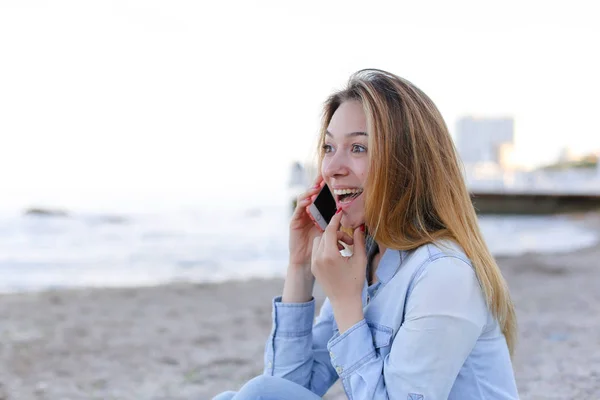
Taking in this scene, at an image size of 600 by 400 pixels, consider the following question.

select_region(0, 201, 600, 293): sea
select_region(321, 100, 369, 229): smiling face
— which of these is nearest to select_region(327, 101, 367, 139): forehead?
select_region(321, 100, 369, 229): smiling face

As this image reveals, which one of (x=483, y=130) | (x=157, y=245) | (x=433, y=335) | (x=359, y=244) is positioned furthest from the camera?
(x=483, y=130)

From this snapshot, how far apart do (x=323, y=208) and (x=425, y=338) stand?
2.18 feet

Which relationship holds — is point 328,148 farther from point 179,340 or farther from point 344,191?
point 179,340

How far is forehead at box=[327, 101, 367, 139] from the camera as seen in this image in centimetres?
170

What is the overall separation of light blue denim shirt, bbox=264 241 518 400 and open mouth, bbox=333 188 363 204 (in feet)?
0.65

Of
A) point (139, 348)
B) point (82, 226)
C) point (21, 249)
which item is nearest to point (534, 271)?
point (139, 348)

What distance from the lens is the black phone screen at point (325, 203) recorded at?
1922 millimetres

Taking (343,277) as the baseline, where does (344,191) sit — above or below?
above

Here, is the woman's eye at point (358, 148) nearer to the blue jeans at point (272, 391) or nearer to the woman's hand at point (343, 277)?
the woman's hand at point (343, 277)

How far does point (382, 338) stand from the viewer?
5.10 ft

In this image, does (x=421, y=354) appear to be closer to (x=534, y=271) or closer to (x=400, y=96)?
(x=400, y=96)

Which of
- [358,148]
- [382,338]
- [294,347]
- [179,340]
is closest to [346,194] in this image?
[358,148]

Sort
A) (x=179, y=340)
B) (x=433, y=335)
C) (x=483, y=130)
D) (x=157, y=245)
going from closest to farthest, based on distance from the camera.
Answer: (x=433, y=335), (x=179, y=340), (x=157, y=245), (x=483, y=130)

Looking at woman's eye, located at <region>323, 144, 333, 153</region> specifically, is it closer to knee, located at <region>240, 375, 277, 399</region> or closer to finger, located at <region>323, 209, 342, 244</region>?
finger, located at <region>323, 209, 342, 244</region>
